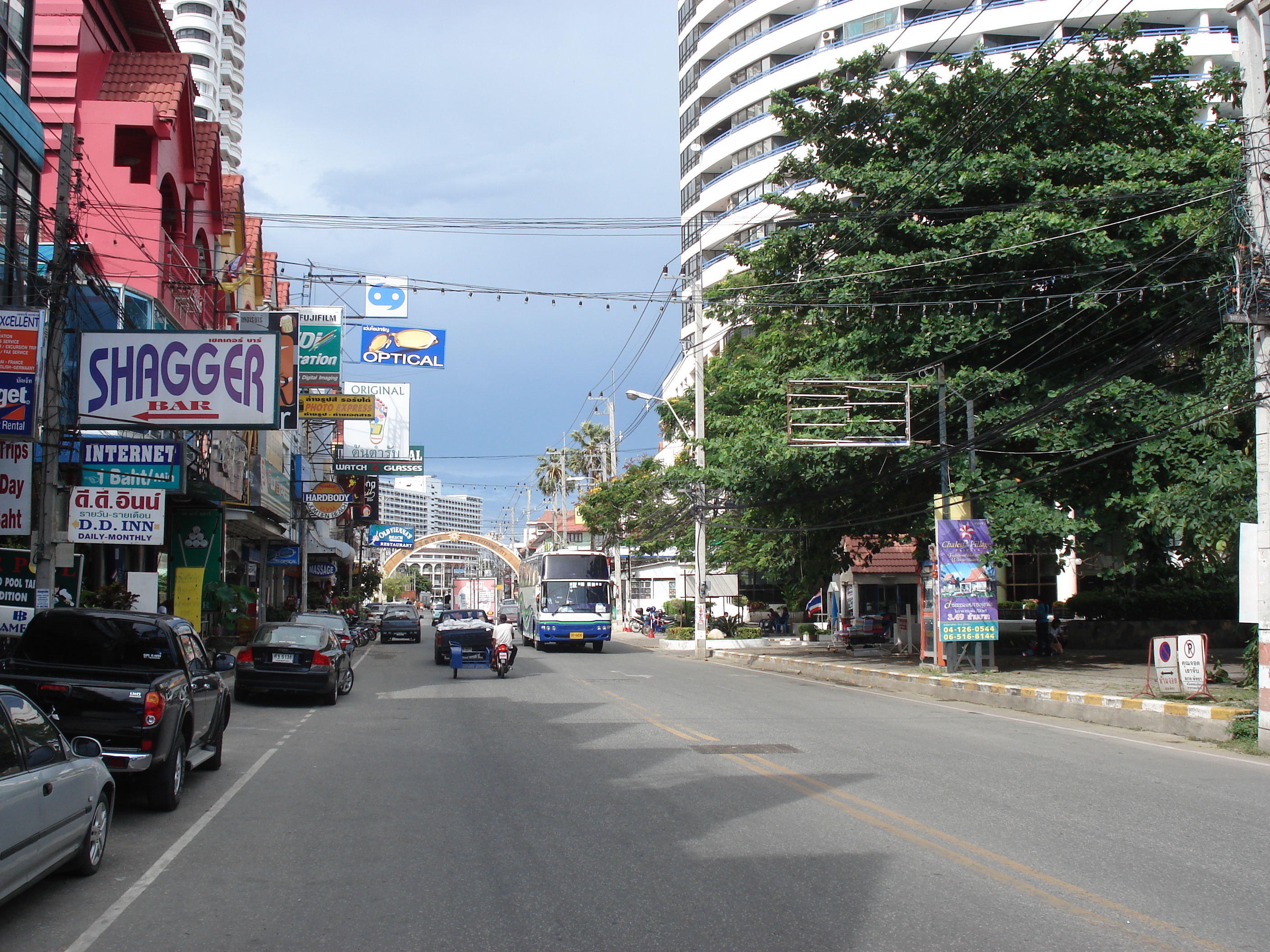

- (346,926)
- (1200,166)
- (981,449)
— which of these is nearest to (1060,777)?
(346,926)

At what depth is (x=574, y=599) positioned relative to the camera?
39.5 meters

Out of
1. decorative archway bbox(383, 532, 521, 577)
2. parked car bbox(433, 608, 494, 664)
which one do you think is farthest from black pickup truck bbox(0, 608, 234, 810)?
decorative archway bbox(383, 532, 521, 577)

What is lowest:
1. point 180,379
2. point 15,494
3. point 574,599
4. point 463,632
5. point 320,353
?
point 463,632

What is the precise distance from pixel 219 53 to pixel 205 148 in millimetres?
67707

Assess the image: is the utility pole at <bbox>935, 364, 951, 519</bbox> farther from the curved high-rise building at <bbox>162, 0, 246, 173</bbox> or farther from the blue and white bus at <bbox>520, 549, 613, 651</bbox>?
the curved high-rise building at <bbox>162, 0, 246, 173</bbox>

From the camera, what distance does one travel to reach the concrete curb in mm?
14789

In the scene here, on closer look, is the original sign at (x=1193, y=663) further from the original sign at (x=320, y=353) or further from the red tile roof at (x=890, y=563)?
the red tile roof at (x=890, y=563)

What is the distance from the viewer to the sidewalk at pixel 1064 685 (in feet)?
50.4

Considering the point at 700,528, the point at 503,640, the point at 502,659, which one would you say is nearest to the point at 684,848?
the point at 503,640

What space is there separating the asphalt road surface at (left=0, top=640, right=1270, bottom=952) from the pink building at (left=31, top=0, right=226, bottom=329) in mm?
13967

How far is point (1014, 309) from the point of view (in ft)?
75.9

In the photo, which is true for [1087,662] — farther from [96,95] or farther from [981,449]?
[96,95]

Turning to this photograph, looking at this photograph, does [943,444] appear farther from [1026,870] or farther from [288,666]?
[1026,870]

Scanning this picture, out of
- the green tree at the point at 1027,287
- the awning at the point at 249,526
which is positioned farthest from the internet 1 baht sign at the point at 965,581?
the awning at the point at 249,526
